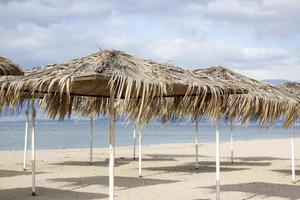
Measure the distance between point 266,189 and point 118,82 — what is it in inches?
182

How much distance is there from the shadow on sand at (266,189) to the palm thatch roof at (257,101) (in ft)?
3.73

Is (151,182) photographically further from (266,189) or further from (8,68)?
(8,68)

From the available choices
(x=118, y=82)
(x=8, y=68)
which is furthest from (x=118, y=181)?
(x=118, y=82)

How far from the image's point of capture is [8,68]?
6.00 metres

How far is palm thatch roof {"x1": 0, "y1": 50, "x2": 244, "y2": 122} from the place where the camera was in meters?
5.46

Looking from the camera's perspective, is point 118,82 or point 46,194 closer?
point 118,82

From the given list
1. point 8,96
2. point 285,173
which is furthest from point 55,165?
point 8,96

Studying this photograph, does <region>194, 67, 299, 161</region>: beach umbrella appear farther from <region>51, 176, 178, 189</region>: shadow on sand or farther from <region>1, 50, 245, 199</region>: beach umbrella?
<region>51, 176, 178, 189</region>: shadow on sand

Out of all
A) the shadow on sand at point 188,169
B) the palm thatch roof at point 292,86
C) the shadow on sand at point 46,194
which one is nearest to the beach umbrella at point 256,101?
the palm thatch roof at point 292,86

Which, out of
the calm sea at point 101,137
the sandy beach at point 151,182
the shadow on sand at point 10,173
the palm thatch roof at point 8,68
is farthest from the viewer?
the calm sea at point 101,137

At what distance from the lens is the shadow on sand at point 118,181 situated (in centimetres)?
966

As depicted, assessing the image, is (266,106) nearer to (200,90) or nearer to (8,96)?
(200,90)

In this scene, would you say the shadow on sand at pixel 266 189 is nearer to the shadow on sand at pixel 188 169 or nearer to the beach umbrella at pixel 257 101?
the beach umbrella at pixel 257 101

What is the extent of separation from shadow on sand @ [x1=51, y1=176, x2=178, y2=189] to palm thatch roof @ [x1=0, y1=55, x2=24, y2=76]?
377 cm
